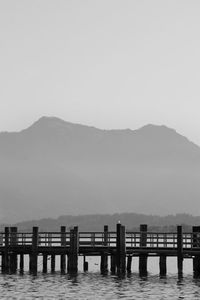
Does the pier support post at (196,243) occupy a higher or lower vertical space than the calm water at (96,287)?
higher

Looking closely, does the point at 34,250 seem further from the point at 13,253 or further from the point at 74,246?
the point at 74,246

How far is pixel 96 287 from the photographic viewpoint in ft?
177

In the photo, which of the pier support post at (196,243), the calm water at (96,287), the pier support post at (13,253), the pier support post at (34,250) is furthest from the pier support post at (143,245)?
the pier support post at (13,253)

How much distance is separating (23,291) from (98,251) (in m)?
10.2

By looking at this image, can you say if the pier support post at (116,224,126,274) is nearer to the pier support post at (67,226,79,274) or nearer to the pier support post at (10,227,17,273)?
the pier support post at (67,226,79,274)

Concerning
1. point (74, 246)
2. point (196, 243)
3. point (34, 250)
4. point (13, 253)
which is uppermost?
point (196, 243)

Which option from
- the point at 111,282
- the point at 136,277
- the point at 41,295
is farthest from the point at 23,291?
the point at 136,277

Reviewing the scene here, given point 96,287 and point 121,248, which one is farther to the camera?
point 121,248

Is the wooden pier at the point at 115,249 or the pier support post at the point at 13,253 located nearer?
the wooden pier at the point at 115,249

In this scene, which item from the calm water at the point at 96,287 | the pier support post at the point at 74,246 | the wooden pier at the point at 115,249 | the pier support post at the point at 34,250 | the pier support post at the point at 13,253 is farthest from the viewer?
the pier support post at the point at 13,253

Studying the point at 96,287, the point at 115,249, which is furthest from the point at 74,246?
the point at 96,287

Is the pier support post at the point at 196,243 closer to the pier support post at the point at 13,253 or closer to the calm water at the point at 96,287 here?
the calm water at the point at 96,287

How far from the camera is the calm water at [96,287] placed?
163 ft

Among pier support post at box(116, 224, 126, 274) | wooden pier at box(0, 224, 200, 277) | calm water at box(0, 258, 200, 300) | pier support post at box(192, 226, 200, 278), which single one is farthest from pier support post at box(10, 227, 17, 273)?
pier support post at box(192, 226, 200, 278)
